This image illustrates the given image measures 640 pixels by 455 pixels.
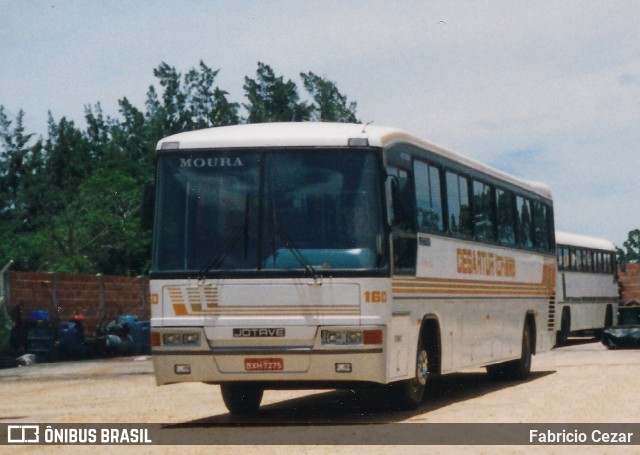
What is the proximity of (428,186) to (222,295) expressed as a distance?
3.77 metres

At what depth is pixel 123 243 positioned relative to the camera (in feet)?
250

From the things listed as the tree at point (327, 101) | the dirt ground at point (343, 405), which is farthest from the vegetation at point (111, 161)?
the dirt ground at point (343, 405)

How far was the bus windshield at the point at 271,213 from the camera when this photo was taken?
1505 centimetres

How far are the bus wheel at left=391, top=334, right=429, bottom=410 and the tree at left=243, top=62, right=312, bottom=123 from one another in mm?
A: 83254

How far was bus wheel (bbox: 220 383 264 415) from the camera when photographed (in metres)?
16.8

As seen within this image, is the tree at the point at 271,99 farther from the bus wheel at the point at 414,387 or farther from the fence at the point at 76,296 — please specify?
the bus wheel at the point at 414,387

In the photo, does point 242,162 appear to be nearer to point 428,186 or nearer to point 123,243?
point 428,186

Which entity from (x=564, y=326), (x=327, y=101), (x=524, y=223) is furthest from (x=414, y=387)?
(x=327, y=101)

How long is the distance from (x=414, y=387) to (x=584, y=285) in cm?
2785

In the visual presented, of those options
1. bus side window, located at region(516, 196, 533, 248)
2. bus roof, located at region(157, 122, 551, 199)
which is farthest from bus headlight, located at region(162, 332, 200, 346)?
bus side window, located at region(516, 196, 533, 248)

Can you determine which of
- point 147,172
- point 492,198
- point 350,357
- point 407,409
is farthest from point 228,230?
point 147,172

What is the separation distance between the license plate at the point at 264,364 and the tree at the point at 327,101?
283ft

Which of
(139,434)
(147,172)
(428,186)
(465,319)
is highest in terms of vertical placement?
(147,172)

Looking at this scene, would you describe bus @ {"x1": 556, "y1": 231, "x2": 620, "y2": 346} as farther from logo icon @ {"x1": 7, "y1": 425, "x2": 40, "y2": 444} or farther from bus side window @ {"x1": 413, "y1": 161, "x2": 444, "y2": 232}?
logo icon @ {"x1": 7, "y1": 425, "x2": 40, "y2": 444}
